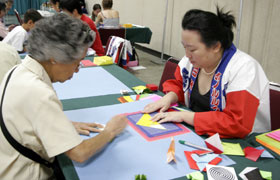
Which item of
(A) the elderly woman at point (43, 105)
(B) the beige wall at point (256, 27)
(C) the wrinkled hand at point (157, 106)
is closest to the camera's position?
(A) the elderly woman at point (43, 105)

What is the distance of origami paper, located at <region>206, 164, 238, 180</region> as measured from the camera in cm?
92

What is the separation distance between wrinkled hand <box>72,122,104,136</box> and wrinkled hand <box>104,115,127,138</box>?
0.39 ft

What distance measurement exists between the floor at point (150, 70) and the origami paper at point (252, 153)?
3.39 metres

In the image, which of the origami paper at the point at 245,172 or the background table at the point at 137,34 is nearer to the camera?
the origami paper at the point at 245,172

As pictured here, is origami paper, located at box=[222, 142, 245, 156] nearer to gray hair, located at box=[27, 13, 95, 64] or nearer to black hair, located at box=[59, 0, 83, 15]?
gray hair, located at box=[27, 13, 95, 64]

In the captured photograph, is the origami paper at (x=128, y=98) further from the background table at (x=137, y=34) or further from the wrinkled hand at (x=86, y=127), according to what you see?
the background table at (x=137, y=34)

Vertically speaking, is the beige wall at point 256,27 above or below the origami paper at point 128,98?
above

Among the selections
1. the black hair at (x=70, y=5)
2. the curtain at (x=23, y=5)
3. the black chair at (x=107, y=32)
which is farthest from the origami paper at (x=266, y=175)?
the curtain at (x=23, y=5)

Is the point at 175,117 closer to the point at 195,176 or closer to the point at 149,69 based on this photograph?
the point at 195,176

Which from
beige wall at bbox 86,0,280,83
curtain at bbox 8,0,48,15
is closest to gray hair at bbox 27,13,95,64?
beige wall at bbox 86,0,280,83

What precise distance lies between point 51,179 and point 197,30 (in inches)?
39.8

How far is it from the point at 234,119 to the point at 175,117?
292 millimetres

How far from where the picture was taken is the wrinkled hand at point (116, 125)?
1103 mm

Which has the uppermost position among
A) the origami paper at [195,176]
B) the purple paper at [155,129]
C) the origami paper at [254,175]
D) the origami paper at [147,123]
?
the origami paper at [147,123]
